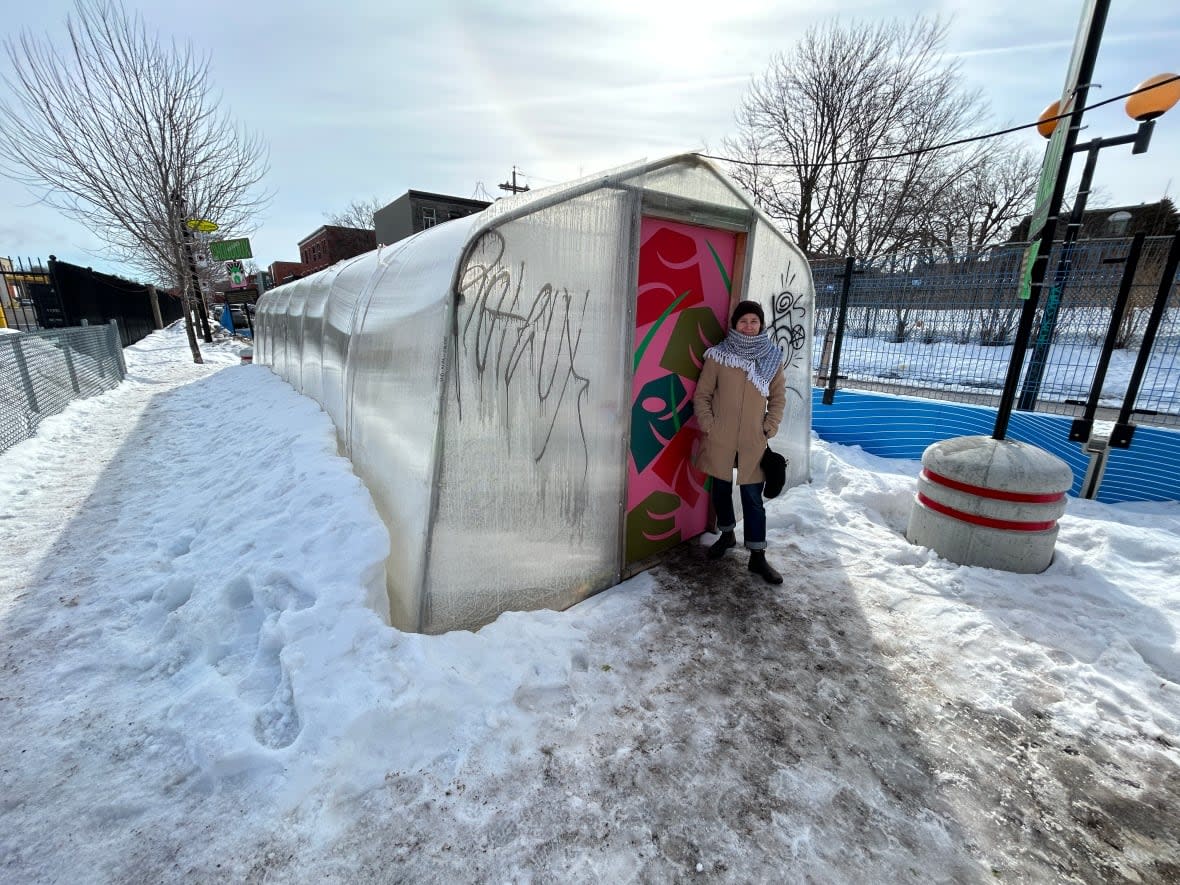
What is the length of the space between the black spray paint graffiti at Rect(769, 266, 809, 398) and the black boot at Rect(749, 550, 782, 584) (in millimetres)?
1853

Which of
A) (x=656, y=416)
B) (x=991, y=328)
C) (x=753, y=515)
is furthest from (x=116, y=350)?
(x=991, y=328)

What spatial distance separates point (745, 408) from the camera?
11.7 feet

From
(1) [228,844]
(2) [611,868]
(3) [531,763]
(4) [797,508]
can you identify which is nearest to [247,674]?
(1) [228,844]

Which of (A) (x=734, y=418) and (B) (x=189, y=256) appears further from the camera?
(B) (x=189, y=256)

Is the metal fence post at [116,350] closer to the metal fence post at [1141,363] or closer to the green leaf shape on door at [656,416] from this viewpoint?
the green leaf shape on door at [656,416]

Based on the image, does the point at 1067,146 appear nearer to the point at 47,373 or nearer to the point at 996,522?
the point at 996,522

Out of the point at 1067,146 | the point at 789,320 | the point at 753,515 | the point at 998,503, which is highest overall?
the point at 1067,146

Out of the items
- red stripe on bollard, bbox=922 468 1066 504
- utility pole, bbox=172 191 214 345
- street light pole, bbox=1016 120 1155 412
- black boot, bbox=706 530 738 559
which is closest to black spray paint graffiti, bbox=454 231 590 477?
black boot, bbox=706 530 738 559

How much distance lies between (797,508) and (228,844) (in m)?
4.52

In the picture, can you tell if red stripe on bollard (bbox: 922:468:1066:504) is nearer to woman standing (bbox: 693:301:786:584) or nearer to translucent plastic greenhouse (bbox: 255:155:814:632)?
woman standing (bbox: 693:301:786:584)

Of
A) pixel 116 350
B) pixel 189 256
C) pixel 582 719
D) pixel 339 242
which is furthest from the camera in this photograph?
pixel 339 242

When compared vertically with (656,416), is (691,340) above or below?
above

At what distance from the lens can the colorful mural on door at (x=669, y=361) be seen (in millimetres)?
3465

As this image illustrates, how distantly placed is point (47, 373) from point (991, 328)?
13860 millimetres
